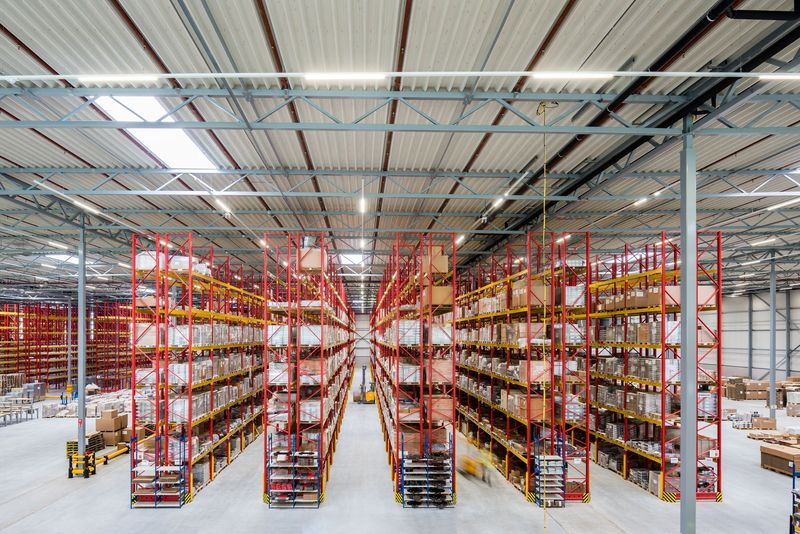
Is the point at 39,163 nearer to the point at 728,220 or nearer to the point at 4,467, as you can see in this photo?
the point at 4,467

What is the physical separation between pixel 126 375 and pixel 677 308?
1338 inches

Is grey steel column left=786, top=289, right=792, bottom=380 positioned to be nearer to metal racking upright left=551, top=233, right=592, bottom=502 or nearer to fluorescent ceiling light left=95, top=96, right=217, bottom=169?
metal racking upright left=551, top=233, right=592, bottom=502

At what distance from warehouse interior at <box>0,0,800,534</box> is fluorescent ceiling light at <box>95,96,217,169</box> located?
71 millimetres

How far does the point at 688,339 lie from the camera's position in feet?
25.9

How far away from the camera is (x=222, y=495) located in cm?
1070

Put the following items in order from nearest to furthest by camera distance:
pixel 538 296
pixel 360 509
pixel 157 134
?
pixel 157 134 < pixel 360 509 < pixel 538 296

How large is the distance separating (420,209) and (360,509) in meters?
7.95

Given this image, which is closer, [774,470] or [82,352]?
[774,470]

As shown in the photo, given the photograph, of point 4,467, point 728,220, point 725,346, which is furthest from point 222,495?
point 725,346

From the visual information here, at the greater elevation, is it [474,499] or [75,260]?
[75,260]

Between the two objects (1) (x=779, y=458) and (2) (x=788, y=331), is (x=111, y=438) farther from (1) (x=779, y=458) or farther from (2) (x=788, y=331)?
(2) (x=788, y=331)

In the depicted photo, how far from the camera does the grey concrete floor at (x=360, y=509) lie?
895 centimetres

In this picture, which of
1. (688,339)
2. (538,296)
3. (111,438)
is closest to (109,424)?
(111,438)

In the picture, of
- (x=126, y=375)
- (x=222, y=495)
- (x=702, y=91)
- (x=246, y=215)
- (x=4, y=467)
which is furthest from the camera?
(x=126, y=375)
